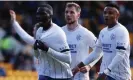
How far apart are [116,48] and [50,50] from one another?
111 cm

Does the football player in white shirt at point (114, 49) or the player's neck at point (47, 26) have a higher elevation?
the player's neck at point (47, 26)

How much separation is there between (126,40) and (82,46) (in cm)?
158

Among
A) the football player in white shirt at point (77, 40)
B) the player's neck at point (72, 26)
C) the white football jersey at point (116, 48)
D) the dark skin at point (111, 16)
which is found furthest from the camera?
the player's neck at point (72, 26)

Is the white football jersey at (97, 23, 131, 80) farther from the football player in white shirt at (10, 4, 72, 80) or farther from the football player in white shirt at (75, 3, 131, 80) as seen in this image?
the football player in white shirt at (10, 4, 72, 80)

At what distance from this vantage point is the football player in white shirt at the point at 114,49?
1167cm

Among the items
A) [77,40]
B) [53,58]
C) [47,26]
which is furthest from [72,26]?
[53,58]

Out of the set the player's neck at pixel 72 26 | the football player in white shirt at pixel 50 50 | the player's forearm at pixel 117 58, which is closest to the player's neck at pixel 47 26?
the football player in white shirt at pixel 50 50

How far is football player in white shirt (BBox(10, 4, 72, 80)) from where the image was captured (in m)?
11.6

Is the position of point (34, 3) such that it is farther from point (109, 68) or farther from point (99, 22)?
point (109, 68)

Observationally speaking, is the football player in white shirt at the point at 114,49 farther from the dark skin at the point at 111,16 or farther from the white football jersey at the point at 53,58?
the white football jersey at the point at 53,58

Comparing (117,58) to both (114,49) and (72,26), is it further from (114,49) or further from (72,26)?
(72,26)

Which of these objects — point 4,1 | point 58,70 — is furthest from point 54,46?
point 4,1

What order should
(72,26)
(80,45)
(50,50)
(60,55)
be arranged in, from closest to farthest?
1. (50,50)
2. (60,55)
3. (80,45)
4. (72,26)

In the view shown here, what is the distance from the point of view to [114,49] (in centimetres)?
1191
